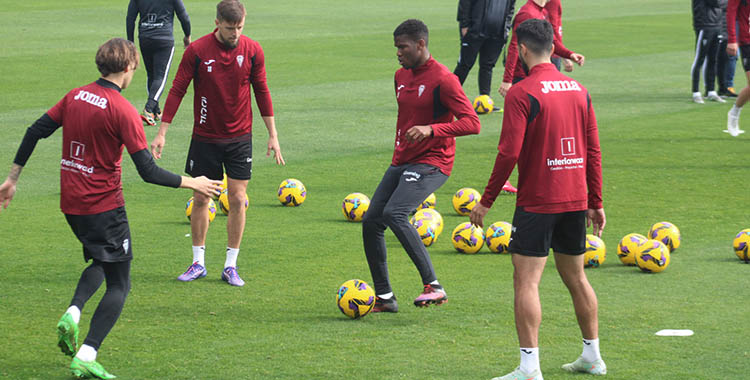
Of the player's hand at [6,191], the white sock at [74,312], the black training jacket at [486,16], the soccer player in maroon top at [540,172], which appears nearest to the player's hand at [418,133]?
the soccer player in maroon top at [540,172]

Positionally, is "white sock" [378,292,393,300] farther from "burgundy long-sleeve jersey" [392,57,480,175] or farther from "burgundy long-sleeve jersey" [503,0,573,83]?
"burgundy long-sleeve jersey" [503,0,573,83]

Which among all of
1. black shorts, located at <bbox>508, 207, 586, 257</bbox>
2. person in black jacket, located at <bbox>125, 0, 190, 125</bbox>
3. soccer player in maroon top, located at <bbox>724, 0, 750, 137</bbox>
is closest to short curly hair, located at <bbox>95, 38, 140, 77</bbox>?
black shorts, located at <bbox>508, 207, 586, 257</bbox>

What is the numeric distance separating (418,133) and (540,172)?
60.1 inches

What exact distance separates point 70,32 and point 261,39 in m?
6.05

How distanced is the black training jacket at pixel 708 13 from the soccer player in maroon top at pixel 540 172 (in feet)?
48.4

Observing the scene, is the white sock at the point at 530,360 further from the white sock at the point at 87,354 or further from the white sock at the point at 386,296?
the white sock at the point at 87,354

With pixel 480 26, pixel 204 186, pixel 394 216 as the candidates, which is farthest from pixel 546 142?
pixel 480 26

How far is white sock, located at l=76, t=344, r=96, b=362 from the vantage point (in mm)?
6605

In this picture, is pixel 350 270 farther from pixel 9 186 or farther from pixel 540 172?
pixel 9 186

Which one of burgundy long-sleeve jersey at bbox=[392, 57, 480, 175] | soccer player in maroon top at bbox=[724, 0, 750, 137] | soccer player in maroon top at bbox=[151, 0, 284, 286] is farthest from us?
soccer player in maroon top at bbox=[724, 0, 750, 137]

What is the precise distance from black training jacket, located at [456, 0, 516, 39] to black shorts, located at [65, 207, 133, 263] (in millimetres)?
12478

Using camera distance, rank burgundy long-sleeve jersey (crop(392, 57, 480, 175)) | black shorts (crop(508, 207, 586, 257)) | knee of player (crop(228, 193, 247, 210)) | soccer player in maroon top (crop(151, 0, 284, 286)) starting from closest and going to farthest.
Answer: black shorts (crop(508, 207, 586, 257))
burgundy long-sleeve jersey (crop(392, 57, 480, 175))
soccer player in maroon top (crop(151, 0, 284, 286))
knee of player (crop(228, 193, 247, 210))

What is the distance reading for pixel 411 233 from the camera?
8.27 meters

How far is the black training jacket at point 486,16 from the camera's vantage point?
18.3 m
